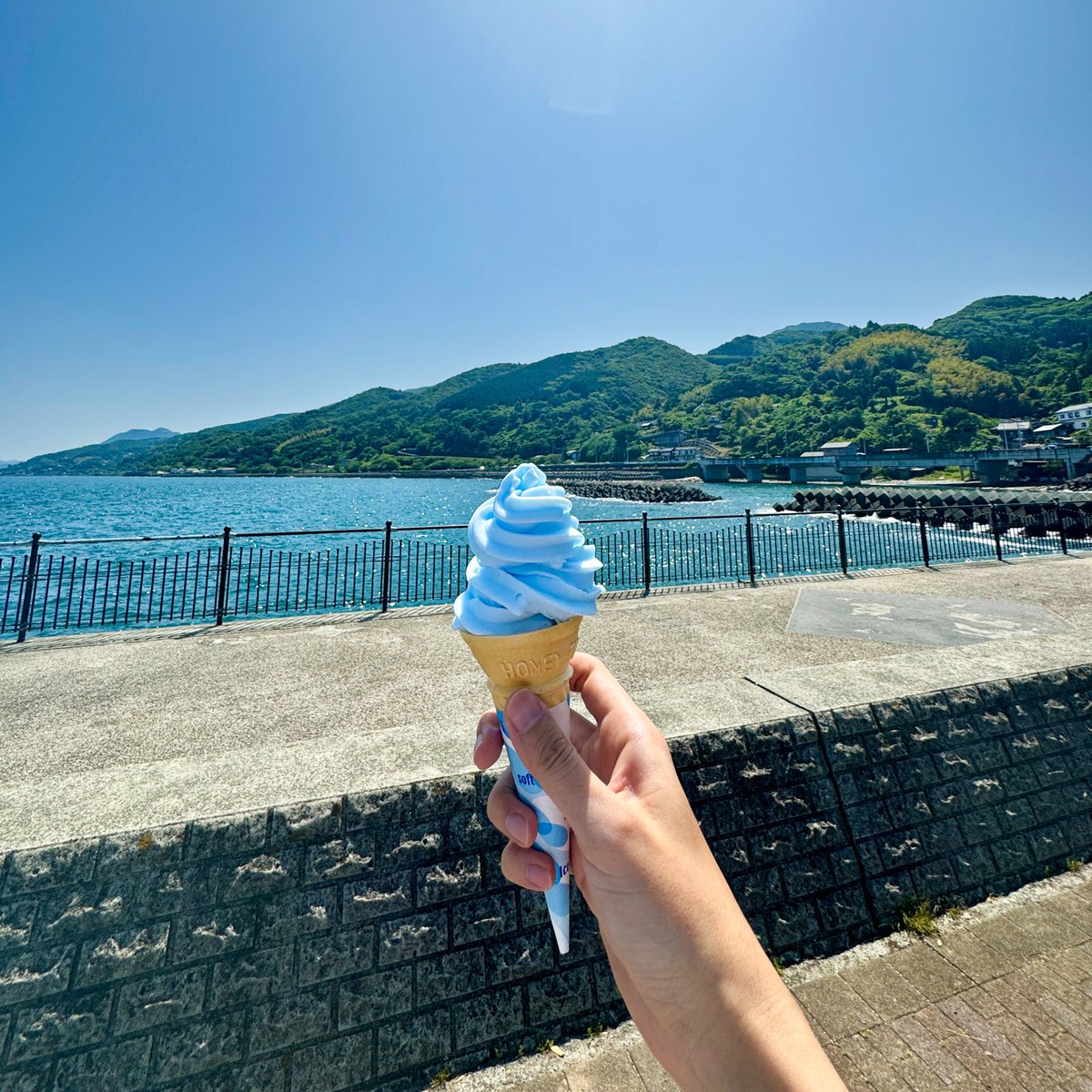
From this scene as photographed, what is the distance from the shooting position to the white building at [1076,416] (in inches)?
3155

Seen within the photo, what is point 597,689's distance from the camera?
1928 millimetres

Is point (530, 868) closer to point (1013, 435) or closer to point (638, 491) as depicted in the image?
point (638, 491)

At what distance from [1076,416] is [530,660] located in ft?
384

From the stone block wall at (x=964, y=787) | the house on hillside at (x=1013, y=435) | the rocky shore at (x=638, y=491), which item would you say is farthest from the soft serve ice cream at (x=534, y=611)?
the house on hillside at (x=1013, y=435)

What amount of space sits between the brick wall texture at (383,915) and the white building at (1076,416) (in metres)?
112

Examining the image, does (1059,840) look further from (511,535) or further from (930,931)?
(511,535)

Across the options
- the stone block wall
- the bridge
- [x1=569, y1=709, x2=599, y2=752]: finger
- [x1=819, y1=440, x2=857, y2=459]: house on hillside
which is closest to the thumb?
[x1=569, y1=709, x2=599, y2=752]: finger

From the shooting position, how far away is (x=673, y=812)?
5.03 feet

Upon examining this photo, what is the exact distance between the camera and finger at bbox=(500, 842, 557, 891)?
5.30 feet

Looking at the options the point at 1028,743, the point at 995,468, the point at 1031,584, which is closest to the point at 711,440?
the point at 995,468

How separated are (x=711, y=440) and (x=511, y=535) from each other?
5203 inches

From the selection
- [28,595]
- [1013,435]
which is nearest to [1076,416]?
[1013,435]

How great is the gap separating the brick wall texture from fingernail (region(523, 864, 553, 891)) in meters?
0.85

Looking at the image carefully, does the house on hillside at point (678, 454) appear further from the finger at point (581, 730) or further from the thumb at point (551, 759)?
the thumb at point (551, 759)
